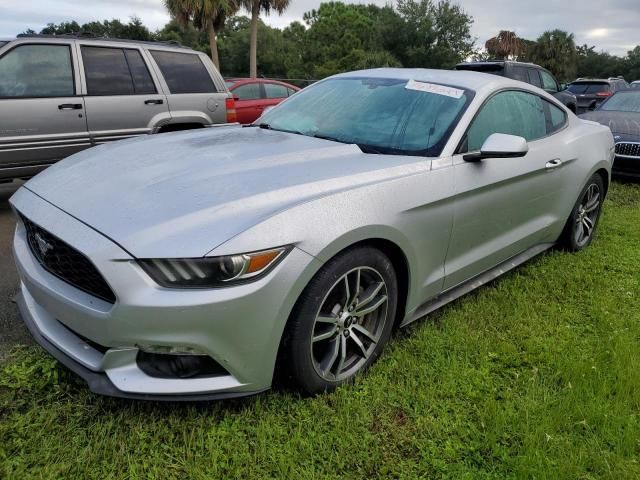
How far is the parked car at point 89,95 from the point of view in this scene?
497 cm

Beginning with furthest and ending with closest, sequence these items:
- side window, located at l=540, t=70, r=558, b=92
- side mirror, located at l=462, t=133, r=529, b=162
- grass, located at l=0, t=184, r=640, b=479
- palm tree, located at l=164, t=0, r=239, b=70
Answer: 1. palm tree, located at l=164, t=0, r=239, b=70
2. side window, located at l=540, t=70, r=558, b=92
3. side mirror, located at l=462, t=133, r=529, b=162
4. grass, located at l=0, t=184, r=640, b=479

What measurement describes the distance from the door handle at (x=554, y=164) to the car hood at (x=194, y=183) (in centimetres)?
142

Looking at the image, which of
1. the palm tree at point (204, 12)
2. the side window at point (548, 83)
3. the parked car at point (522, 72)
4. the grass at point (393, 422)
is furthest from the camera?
the palm tree at point (204, 12)

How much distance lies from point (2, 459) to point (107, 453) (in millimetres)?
392

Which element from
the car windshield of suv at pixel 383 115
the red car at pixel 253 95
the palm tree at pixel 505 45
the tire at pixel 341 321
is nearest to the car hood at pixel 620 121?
the car windshield of suv at pixel 383 115

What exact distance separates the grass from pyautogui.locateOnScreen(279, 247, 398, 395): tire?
12 cm

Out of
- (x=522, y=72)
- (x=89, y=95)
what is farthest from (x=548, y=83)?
(x=89, y=95)

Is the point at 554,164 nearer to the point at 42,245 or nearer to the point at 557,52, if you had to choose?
the point at 42,245

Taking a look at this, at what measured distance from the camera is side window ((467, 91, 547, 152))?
306cm

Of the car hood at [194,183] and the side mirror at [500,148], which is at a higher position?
the side mirror at [500,148]

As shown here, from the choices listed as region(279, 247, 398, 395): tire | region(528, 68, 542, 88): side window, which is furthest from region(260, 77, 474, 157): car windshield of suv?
region(528, 68, 542, 88): side window

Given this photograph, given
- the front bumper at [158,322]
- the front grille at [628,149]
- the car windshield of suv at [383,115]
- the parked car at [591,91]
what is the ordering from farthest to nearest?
the parked car at [591,91] < the front grille at [628,149] < the car windshield of suv at [383,115] < the front bumper at [158,322]

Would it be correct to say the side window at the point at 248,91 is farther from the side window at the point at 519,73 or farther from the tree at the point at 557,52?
the tree at the point at 557,52

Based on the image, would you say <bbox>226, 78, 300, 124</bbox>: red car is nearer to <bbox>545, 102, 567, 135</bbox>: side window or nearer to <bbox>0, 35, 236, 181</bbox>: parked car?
<bbox>0, 35, 236, 181</bbox>: parked car
